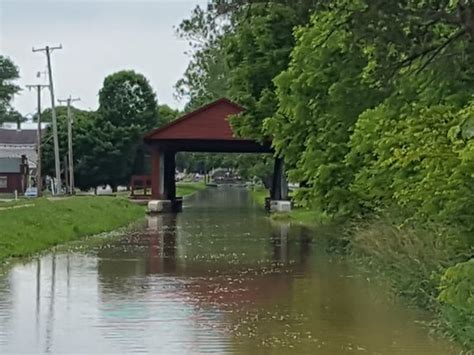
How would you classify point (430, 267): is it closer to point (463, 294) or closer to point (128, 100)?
point (463, 294)

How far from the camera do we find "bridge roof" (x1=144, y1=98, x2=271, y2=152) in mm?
48531

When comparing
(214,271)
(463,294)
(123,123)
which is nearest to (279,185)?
(123,123)

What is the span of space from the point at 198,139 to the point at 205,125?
2.67 ft

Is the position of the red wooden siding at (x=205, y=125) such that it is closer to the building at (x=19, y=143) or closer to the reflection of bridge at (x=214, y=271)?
the reflection of bridge at (x=214, y=271)

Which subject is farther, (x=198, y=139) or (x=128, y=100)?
(x=128, y=100)

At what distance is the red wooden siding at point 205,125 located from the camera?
159ft

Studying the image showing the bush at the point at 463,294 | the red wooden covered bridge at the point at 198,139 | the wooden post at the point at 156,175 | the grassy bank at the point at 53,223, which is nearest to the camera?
the bush at the point at 463,294

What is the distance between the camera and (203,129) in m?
49.1

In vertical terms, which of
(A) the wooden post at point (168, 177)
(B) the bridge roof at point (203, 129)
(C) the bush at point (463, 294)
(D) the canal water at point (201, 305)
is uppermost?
(B) the bridge roof at point (203, 129)

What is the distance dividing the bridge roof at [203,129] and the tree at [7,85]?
262ft

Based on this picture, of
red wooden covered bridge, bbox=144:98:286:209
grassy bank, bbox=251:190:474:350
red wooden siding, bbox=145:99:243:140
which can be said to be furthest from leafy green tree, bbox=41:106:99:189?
grassy bank, bbox=251:190:474:350

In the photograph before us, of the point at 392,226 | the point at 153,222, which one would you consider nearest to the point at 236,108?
the point at 153,222

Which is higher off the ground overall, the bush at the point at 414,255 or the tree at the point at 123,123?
the tree at the point at 123,123

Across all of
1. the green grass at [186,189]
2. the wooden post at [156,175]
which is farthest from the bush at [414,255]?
the green grass at [186,189]
